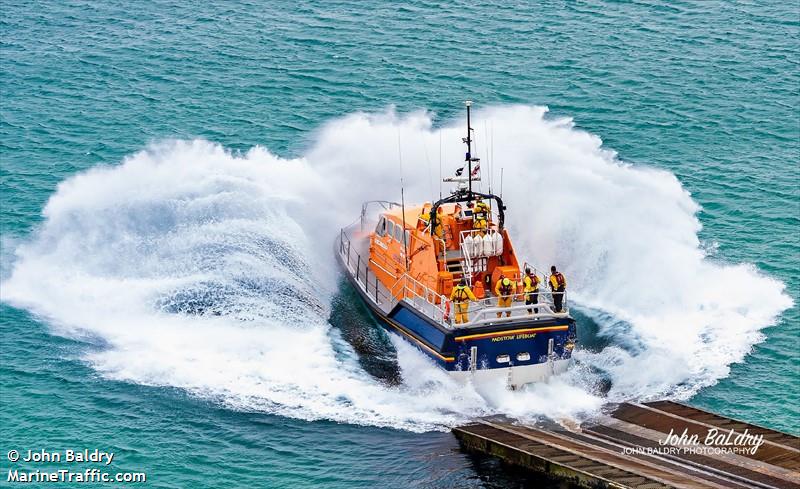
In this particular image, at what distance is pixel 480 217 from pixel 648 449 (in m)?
8.37

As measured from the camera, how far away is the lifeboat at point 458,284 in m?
29.5

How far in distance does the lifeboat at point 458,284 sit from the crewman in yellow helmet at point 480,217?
0.03 m

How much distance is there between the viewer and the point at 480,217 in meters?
32.3

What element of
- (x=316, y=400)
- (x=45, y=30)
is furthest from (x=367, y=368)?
(x=45, y=30)

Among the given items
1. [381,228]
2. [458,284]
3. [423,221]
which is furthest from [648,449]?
[381,228]

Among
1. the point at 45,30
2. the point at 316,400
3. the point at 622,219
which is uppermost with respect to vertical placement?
the point at 45,30

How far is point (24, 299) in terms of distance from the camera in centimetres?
3438

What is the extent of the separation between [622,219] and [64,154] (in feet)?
64.9

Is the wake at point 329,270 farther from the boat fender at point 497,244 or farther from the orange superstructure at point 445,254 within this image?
the boat fender at point 497,244

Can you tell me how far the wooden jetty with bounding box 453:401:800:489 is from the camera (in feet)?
81.4

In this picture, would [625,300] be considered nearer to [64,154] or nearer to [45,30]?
[64,154]

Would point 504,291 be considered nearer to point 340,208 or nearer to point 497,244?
point 497,244
